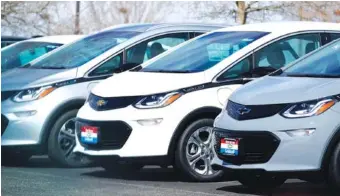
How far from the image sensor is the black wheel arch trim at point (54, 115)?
10984 millimetres

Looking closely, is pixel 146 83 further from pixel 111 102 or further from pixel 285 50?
pixel 285 50

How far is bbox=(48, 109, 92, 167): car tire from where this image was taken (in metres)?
11.0

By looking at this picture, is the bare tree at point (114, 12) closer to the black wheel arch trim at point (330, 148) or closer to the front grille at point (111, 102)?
the front grille at point (111, 102)

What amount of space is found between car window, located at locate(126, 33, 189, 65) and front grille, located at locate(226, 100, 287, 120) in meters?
3.14

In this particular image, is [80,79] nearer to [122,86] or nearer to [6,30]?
[122,86]

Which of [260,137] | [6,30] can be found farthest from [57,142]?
[6,30]

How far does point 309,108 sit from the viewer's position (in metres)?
8.09

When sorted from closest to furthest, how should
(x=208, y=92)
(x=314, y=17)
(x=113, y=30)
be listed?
(x=208, y=92) → (x=113, y=30) → (x=314, y=17)

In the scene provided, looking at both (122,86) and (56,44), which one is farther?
(56,44)

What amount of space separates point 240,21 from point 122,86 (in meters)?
10.8

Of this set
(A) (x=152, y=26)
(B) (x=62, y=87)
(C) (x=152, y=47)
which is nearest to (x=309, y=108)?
(B) (x=62, y=87)

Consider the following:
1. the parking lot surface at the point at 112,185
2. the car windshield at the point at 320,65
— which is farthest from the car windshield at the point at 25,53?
the car windshield at the point at 320,65

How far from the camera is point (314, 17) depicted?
2014 cm

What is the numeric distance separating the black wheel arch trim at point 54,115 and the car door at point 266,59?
203 centimetres
